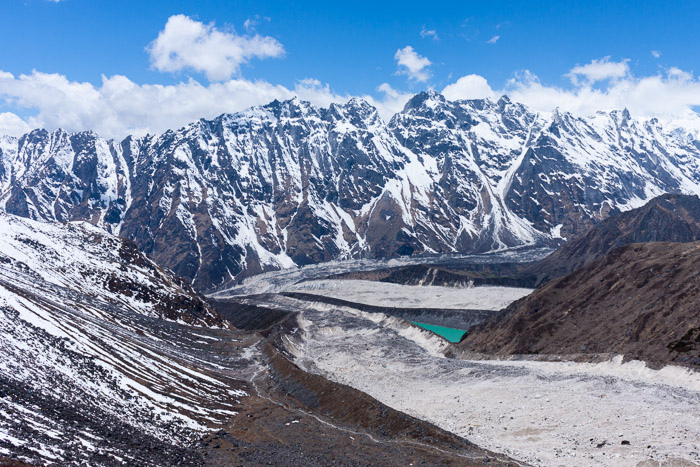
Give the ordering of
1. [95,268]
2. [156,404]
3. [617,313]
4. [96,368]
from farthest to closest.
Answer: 1. [95,268]
2. [617,313]
3. [96,368]
4. [156,404]

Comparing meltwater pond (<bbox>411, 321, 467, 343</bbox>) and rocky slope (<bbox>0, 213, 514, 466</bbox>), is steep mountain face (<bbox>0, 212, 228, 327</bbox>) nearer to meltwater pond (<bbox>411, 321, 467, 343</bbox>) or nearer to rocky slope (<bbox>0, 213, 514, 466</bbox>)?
rocky slope (<bbox>0, 213, 514, 466</bbox>)

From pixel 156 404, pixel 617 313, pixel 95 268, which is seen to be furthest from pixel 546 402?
pixel 95 268

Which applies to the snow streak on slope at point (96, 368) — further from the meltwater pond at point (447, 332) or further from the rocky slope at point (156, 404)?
the meltwater pond at point (447, 332)

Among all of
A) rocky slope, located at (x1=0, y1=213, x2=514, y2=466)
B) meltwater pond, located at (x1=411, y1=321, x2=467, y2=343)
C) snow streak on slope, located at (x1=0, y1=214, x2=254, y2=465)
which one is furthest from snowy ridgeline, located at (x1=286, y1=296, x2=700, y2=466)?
meltwater pond, located at (x1=411, y1=321, x2=467, y2=343)

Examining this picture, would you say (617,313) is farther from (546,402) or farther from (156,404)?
(156,404)

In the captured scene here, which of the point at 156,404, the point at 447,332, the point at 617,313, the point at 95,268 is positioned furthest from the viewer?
the point at 447,332

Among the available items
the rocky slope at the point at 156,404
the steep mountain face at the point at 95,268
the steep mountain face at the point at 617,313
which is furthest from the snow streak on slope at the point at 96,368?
the steep mountain face at the point at 617,313

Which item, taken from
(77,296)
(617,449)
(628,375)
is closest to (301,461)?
(617,449)
